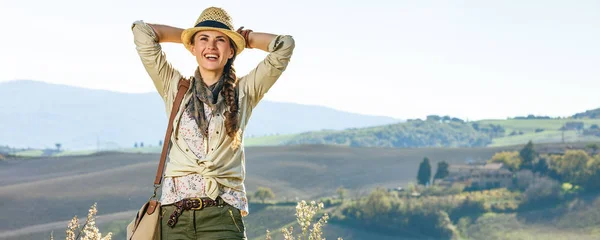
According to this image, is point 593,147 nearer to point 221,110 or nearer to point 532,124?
point 532,124

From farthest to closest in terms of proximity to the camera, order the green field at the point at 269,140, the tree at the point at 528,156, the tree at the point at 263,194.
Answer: the green field at the point at 269,140
the tree at the point at 528,156
the tree at the point at 263,194

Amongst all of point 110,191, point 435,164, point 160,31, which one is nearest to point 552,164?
point 435,164

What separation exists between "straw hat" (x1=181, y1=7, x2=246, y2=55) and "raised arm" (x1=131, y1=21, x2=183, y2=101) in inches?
5.9

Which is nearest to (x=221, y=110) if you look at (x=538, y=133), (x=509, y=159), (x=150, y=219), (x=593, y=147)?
(x=150, y=219)

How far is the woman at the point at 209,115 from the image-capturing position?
A: 4320mm

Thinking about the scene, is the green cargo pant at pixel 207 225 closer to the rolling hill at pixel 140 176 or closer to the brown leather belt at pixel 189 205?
the brown leather belt at pixel 189 205

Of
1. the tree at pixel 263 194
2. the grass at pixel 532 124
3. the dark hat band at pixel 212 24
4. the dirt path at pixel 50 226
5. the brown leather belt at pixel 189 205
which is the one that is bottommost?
the dirt path at pixel 50 226

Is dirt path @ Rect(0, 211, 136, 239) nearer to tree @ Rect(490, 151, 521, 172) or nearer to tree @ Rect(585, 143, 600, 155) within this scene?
tree @ Rect(490, 151, 521, 172)

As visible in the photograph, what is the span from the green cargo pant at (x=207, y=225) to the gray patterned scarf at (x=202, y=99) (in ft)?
1.19

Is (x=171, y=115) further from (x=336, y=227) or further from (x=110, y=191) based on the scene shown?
(x=336, y=227)

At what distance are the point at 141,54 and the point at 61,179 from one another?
8517 cm

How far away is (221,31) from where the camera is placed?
180 inches

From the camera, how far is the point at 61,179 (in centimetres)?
8725

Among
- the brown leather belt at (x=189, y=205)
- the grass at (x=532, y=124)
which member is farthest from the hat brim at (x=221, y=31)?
the grass at (x=532, y=124)
